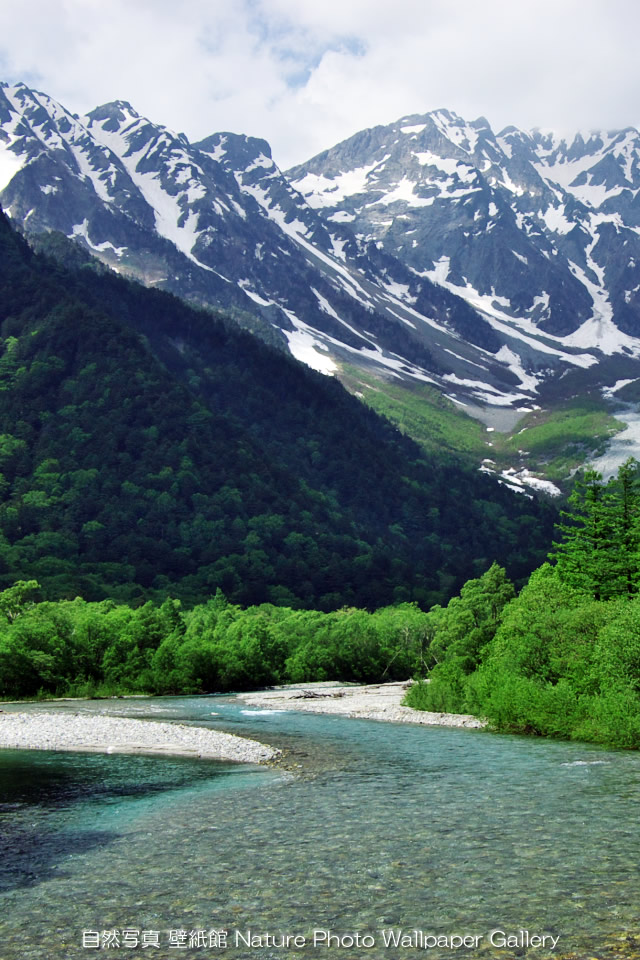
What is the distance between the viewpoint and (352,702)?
90438 millimetres

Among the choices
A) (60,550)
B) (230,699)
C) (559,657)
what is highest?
(60,550)

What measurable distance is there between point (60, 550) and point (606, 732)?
6329 inches

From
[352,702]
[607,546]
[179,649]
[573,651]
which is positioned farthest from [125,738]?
[179,649]

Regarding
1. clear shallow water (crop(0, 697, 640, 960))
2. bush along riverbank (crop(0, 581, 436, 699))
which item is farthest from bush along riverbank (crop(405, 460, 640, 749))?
bush along riverbank (crop(0, 581, 436, 699))

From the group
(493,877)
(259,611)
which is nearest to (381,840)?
(493,877)

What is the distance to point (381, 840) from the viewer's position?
28.0 m

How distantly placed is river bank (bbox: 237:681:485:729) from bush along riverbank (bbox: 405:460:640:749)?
7.93 ft

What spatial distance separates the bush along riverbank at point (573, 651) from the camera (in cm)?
5012

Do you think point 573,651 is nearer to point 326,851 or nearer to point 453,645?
point 453,645

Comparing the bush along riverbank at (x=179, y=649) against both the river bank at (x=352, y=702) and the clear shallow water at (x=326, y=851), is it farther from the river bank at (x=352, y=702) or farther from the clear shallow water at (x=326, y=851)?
the clear shallow water at (x=326, y=851)

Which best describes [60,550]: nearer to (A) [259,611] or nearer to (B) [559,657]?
(A) [259,611]

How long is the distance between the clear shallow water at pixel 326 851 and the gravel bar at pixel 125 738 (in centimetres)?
437

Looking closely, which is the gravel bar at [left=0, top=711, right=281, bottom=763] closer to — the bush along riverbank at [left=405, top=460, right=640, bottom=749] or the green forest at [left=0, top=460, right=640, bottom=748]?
the bush along riverbank at [left=405, top=460, right=640, bottom=749]

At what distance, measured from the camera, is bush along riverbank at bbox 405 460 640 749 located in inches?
1973
